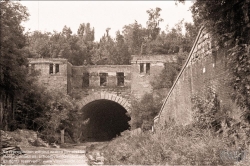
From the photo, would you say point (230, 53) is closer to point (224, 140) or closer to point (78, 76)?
point (224, 140)

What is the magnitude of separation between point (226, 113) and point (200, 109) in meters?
1.13

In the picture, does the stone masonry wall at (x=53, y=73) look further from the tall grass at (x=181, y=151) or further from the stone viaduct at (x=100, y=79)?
the tall grass at (x=181, y=151)

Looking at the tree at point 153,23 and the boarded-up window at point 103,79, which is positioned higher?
the tree at point 153,23

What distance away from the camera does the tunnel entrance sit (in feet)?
94.3

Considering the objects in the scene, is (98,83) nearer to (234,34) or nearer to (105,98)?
(105,98)

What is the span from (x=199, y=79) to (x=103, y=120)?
2284cm

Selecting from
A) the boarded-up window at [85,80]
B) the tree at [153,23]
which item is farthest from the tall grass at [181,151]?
the tree at [153,23]

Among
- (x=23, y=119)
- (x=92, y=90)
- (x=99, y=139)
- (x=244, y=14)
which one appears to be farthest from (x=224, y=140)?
(x=99, y=139)

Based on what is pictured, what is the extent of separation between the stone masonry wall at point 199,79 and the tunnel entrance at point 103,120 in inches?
649

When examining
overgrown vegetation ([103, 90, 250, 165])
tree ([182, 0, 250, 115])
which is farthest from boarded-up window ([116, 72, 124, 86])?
tree ([182, 0, 250, 115])

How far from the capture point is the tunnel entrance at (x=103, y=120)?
28734mm

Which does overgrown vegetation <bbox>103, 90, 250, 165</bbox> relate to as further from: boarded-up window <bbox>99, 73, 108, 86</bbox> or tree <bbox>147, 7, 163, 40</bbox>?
tree <bbox>147, 7, 163, 40</bbox>

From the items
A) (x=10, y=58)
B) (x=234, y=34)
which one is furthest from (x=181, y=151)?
(x=10, y=58)

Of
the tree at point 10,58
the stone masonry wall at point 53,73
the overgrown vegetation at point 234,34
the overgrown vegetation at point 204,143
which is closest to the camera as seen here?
the overgrown vegetation at point 204,143
